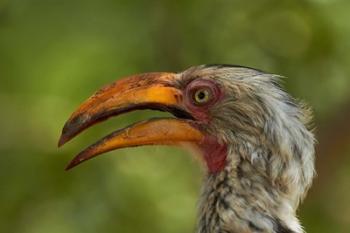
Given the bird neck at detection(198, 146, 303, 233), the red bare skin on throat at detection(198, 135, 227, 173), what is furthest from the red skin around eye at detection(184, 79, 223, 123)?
the bird neck at detection(198, 146, 303, 233)

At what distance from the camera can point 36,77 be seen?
35.9 feet

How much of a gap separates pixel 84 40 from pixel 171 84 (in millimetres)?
3780

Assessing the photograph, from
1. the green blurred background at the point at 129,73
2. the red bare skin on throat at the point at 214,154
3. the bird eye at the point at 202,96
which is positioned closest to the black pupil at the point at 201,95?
the bird eye at the point at 202,96

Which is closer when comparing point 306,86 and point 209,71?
point 209,71

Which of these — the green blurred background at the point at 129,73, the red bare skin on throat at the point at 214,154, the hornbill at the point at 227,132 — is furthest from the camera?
the green blurred background at the point at 129,73

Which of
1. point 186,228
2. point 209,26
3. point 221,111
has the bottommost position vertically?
point 186,228

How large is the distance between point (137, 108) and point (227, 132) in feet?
1.54

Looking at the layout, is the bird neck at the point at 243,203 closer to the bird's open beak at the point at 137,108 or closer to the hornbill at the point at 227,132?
the hornbill at the point at 227,132

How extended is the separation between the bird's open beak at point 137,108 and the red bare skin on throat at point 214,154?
0.05m

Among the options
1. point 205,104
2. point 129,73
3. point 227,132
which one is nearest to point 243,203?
point 227,132

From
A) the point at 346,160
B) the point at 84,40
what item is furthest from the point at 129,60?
the point at 346,160

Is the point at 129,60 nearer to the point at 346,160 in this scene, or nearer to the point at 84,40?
the point at 84,40

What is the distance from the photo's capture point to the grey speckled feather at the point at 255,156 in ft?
22.6

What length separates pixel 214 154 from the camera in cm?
710
